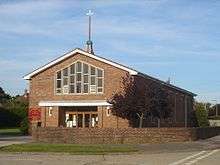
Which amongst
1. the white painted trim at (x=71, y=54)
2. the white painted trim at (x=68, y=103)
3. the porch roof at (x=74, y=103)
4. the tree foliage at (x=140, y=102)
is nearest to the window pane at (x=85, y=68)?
the white painted trim at (x=71, y=54)

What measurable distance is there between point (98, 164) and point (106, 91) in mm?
26614

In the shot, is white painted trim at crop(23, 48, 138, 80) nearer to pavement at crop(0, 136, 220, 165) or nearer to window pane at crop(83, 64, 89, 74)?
window pane at crop(83, 64, 89, 74)

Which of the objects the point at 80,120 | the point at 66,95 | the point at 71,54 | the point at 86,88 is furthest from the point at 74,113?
the point at 71,54

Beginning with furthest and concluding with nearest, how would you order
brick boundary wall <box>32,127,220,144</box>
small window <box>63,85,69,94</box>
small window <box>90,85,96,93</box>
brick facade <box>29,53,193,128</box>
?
small window <box>63,85,69,94</box>
small window <box>90,85,96,93</box>
brick facade <box>29,53,193,128</box>
brick boundary wall <box>32,127,220,144</box>

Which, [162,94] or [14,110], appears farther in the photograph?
[14,110]

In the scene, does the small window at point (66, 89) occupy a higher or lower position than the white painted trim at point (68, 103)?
higher

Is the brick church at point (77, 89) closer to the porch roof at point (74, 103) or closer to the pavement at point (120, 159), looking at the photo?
the porch roof at point (74, 103)

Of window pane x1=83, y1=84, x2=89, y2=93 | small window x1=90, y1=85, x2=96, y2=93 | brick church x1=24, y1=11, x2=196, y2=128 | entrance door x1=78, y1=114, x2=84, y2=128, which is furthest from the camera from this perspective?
entrance door x1=78, y1=114, x2=84, y2=128

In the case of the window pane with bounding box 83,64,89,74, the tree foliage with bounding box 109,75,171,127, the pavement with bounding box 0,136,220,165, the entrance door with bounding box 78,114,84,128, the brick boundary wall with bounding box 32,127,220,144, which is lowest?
the pavement with bounding box 0,136,220,165

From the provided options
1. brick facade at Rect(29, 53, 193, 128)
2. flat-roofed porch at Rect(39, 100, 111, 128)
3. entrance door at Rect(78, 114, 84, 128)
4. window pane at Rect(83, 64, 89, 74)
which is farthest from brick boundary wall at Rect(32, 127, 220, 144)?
entrance door at Rect(78, 114, 84, 128)

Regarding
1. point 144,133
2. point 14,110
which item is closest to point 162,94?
point 144,133

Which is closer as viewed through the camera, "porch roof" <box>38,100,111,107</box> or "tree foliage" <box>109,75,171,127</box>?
"tree foliage" <box>109,75,171,127</box>

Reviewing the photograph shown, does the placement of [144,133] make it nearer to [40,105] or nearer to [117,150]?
[117,150]

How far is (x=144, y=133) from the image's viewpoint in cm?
3378
